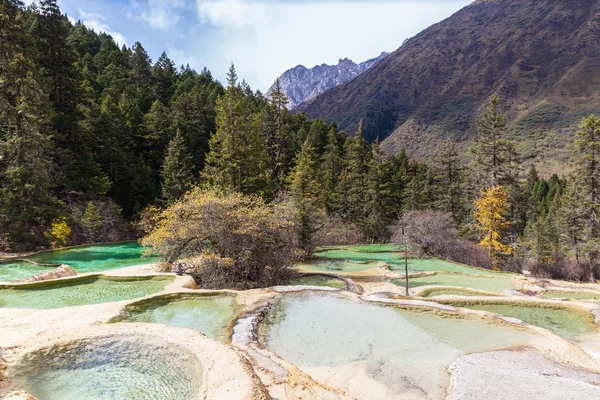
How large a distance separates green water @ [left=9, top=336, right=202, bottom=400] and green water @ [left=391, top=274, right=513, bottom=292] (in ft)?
46.0

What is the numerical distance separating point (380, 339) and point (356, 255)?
18272 millimetres

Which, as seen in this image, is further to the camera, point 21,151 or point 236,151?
point 236,151

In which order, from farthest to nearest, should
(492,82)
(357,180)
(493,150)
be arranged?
(492,82)
(357,180)
(493,150)

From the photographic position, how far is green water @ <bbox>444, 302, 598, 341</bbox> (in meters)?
12.1

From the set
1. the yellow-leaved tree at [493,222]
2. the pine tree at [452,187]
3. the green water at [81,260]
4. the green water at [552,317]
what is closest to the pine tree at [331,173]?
the pine tree at [452,187]

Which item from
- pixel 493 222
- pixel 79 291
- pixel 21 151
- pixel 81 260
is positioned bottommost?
pixel 79 291

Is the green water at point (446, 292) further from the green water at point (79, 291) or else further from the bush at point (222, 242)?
the green water at point (79, 291)

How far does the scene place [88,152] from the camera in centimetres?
3344

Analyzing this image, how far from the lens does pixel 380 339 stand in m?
9.88

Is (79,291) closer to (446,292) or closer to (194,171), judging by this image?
(446,292)

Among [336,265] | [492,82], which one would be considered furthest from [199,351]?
[492,82]

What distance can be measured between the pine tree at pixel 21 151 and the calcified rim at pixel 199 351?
19371 millimetres

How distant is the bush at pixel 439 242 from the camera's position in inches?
1111

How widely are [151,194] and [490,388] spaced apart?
38855mm
